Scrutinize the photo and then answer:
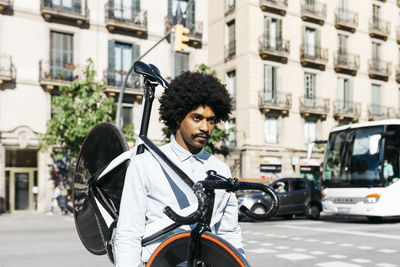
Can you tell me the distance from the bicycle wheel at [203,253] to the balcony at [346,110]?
3128 centimetres

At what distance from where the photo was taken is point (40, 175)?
22.9 meters

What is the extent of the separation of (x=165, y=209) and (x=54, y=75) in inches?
896

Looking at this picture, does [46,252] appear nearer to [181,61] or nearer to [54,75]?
[54,75]

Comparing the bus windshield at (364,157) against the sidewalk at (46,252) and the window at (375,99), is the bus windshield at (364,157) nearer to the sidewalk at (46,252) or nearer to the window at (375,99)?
the sidewalk at (46,252)

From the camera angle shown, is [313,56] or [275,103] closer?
[275,103]

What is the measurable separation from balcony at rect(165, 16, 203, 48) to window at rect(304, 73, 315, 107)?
8.11 m

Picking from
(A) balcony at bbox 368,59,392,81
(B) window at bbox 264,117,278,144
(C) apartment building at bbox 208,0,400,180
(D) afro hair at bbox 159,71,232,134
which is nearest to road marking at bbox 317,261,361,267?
(D) afro hair at bbox 159,71,232,134

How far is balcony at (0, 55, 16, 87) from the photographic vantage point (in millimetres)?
21750

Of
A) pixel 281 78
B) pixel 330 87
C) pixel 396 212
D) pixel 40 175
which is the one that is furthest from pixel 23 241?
pixel 330 87

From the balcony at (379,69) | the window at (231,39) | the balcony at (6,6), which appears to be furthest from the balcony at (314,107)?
the balcony at (6,6)

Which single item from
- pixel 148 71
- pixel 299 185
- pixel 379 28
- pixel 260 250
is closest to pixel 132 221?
pixel 148 71

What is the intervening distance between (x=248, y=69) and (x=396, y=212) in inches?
633

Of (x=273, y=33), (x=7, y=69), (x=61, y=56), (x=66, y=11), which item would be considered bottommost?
(x=7, y=69)

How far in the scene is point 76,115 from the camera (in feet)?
65.4
